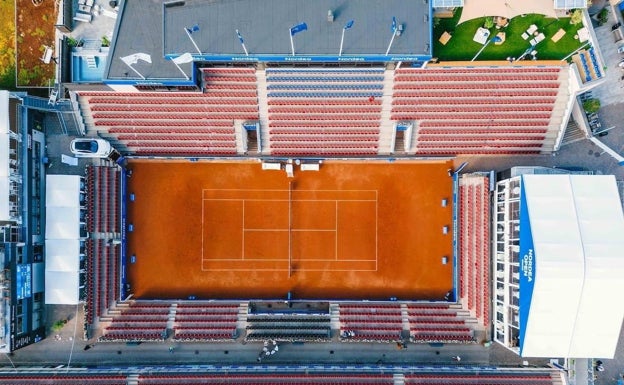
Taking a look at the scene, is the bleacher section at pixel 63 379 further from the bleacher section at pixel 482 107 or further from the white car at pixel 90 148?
the bleacher section at pixel 482 107

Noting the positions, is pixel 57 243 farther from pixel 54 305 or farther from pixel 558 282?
pixel 558 282

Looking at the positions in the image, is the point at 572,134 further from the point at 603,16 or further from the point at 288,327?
the point at 288,327

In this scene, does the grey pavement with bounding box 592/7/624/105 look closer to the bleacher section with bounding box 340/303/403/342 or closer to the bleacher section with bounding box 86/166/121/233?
the bleacher section with bounding box 340/303/403/342

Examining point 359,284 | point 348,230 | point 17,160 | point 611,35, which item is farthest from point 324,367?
point 611,35

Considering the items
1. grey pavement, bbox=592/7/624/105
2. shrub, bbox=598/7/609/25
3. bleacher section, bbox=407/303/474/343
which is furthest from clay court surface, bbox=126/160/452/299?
shrub, bbox=598/7/609/25

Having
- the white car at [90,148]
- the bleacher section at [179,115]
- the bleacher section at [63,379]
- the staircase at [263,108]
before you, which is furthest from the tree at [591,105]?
the bleacher section at [63,379]
